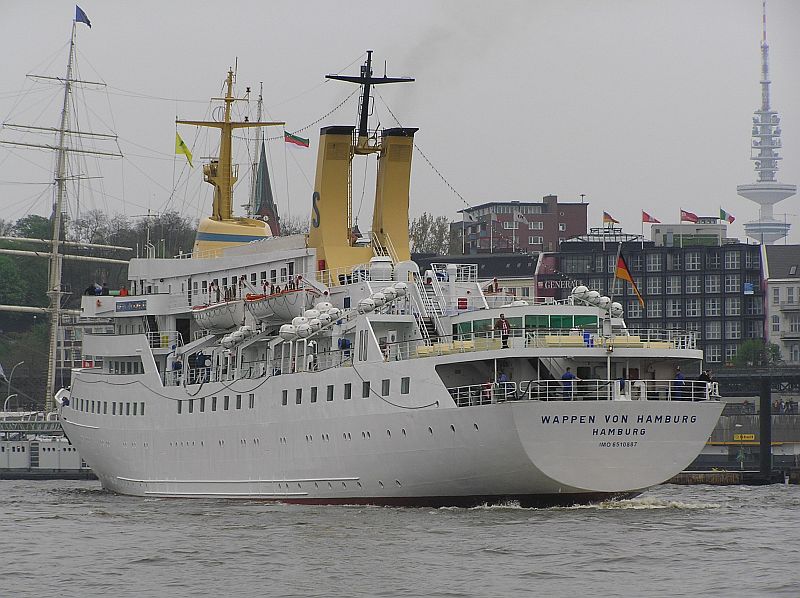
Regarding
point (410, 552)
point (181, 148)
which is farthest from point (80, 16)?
point (410, 552)

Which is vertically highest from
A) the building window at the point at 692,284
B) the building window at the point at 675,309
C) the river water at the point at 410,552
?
the building window at the point at 692,284

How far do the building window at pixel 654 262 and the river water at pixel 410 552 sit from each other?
2596 inches

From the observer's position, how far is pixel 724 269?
11181cm

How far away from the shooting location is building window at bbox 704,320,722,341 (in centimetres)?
11181

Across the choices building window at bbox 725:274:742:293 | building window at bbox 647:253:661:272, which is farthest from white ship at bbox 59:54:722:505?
building window at bbox 725:274:742:293

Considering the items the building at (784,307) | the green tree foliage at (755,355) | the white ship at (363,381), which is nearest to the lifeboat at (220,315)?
A: the white ship at (363,381)

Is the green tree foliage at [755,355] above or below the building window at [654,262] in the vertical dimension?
below

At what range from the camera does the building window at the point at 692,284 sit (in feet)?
368

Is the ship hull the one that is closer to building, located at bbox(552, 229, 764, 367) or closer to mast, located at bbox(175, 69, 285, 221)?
mast, located at bbox(175, 69, 285, 221)

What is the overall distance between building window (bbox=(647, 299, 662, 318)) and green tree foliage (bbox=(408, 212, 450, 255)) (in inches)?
1225

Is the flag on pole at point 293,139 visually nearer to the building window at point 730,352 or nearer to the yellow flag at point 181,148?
the yellow flag at point 181,148

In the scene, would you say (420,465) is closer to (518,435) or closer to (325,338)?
(518,435)

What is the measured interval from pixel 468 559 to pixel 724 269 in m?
81.1

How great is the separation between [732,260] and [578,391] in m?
73.1
